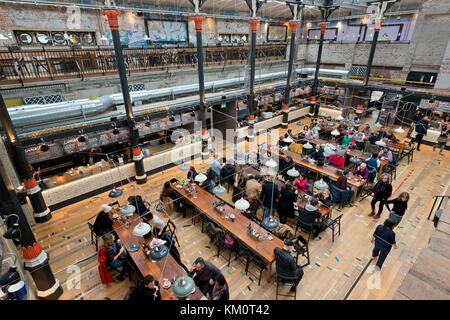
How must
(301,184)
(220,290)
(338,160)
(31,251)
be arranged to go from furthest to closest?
1. (338,160)
2. (301,184)
3. (31,251)
4. (220,290)

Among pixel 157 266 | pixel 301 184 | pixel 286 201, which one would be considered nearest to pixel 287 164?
pixel 301 184

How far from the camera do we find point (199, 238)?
23.1ft

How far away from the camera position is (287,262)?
16.2 feet

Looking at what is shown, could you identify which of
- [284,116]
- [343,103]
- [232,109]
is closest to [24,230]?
[232,109]

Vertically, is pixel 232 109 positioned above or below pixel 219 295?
above

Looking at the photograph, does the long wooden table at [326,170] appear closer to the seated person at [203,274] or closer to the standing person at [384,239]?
the standing person at [384,239]

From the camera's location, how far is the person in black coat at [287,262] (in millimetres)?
4930

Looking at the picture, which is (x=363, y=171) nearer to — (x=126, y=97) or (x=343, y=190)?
(x=343, y=190)

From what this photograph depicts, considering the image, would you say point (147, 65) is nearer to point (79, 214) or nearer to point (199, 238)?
point (79, 214)

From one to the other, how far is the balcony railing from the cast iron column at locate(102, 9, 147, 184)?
189cm

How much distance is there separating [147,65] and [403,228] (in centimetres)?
1147

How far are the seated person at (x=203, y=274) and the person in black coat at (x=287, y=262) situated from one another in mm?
1278

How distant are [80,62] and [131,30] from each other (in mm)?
3872
